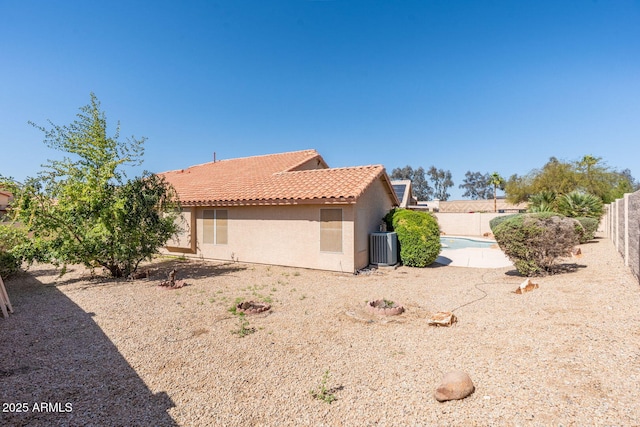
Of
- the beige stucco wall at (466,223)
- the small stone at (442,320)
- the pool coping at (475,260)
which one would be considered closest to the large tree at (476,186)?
the beige stucco wall at (466,223)

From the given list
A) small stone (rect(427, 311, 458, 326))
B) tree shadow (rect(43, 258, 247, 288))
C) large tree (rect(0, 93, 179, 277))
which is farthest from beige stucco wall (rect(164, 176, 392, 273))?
small stone (rect(427, 311, 458, 326))

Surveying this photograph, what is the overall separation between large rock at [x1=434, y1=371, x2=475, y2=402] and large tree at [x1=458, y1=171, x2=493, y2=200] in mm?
112273

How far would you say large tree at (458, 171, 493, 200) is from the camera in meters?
104

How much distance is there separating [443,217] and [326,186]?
83.5 feet

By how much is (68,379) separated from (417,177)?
94.0m

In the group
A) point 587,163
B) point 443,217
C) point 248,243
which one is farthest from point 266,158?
point 587,163

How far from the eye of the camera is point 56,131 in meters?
10.2

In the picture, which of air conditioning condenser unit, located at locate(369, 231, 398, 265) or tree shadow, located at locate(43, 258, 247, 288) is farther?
air conditioning condenser unit, located at locate(369, 231, 398, 265)

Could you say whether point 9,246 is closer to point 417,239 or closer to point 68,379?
point 68,379

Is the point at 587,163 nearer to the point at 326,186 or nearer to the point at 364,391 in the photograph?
the point at 326,186

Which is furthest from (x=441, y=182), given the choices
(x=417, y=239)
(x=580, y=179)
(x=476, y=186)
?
(x=417, y=239)

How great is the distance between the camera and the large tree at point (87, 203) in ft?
33.1

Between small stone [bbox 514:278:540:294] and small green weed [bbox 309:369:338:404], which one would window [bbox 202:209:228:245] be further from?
small stone [bbox 514:278:540:294]

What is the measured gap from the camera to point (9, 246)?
1068 centimetres
